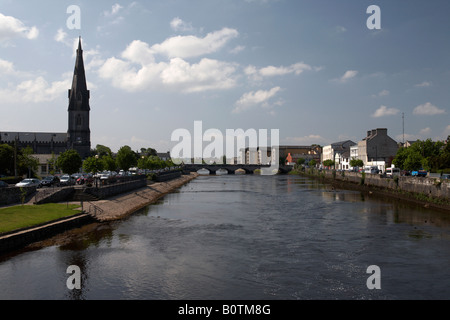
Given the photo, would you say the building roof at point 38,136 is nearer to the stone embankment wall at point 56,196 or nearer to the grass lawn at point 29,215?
the stone embankment wall at point 56,196

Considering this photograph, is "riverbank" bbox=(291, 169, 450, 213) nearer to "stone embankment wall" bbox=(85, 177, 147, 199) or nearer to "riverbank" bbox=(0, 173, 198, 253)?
"riverbank" bbox=(0, 173, 198, 253)

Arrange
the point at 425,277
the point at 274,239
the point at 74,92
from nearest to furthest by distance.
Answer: the point at 425,277
the point at 274,239
the point at 74,92

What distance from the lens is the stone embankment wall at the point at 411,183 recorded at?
5487 cm

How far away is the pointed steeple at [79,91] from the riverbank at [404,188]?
123 m

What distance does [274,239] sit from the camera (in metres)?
35.3

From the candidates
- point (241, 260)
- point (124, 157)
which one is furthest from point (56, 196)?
point (124, 157)

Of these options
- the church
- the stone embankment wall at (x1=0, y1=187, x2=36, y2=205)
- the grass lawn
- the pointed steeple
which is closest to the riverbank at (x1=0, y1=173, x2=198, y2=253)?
the grass lawn

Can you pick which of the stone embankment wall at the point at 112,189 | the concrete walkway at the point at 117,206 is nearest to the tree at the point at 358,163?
the stone embankment wall at the point at 112,189

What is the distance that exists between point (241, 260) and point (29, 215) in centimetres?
2124

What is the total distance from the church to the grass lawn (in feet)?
458
